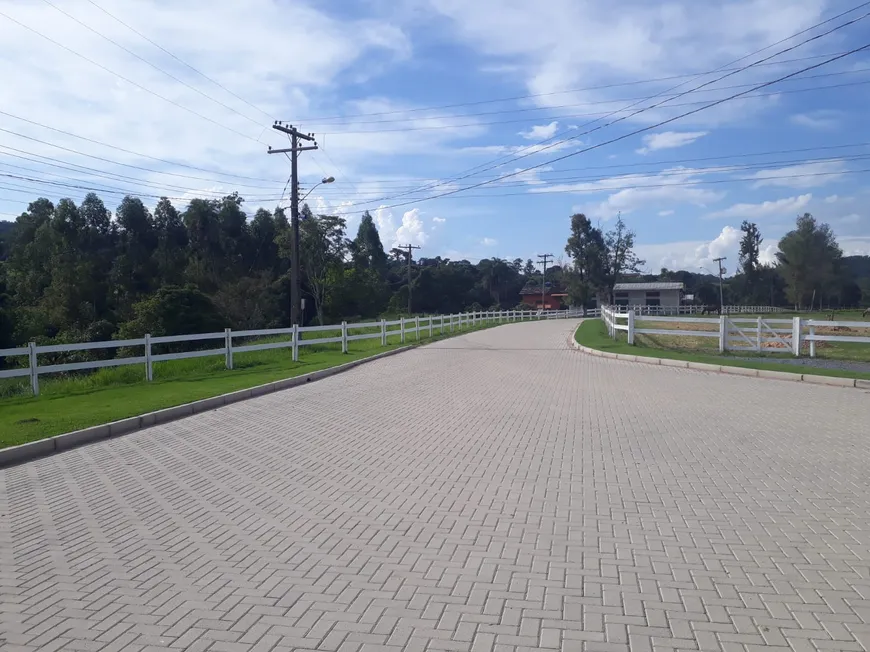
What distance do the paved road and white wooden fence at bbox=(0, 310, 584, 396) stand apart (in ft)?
15.9

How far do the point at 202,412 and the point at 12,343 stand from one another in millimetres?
29232

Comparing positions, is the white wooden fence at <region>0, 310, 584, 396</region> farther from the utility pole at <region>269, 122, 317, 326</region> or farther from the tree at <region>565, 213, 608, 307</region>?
the tree at <region>565, 213, 608, 307</region>

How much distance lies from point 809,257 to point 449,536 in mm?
98691

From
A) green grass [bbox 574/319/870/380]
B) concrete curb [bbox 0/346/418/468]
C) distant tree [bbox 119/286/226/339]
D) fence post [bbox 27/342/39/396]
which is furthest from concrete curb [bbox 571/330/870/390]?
distant tree [bbox 119/286/226/339]

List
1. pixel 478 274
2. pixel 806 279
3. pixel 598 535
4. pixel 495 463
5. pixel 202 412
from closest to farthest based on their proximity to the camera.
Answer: pixel 598 535
pixel 495 463
pixel 202 412
pixel 806 279
pixel 478 274

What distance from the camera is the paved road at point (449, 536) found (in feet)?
13.8

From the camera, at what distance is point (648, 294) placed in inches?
4163

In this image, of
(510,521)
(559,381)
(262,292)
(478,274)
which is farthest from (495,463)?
(478,274)

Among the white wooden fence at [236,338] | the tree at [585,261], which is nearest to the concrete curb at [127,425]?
the white wooden fence at [236,338]

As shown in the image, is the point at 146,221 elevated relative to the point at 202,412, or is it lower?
elevated

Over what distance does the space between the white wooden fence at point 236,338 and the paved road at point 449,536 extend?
486 centimetres

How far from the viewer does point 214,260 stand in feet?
214

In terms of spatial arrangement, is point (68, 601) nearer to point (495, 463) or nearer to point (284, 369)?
point (495, 463)

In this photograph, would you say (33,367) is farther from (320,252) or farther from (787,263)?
(787,263)
